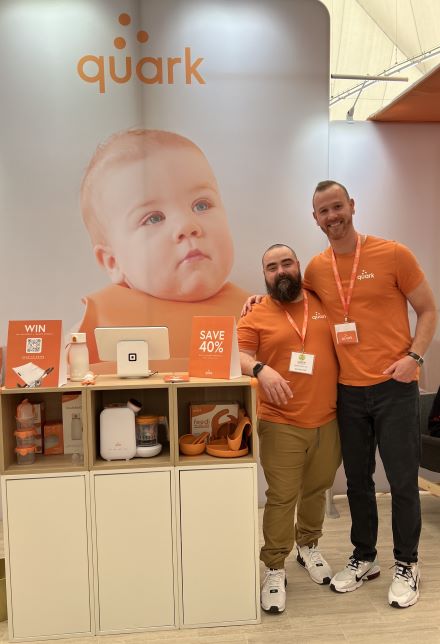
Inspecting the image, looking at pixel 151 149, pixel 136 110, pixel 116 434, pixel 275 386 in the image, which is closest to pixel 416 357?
pixel 275 386

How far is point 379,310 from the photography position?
241 cm

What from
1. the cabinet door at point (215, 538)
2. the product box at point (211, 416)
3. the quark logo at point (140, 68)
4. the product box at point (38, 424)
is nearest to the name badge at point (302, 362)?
the product box at point (211, 416)

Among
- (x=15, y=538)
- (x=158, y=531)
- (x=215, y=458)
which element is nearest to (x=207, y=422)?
(x=215, y=458)

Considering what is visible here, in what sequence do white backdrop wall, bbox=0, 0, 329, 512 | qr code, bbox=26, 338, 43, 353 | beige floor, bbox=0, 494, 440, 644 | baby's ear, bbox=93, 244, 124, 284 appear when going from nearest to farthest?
beige floor, bbox=0, 494, 440, 644 → qr code, bbox=26, 338, 43, 353 → white backdrop wall, bbox=0, 0, 329, 512 → baby's ear, bbox=93, 244, 124, 284

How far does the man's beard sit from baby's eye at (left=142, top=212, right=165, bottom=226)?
1.36 metres

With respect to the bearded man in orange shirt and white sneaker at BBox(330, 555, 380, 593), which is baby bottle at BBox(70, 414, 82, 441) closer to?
the bearded man in orange shirt

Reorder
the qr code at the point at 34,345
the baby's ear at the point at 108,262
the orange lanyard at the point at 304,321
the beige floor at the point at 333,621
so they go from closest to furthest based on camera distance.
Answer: the beige floor at the point at 333,621 < the qr code at the point at 34,345 < the orange lanyard at the point at 304,321 < the baby's ear at the point at 108,262

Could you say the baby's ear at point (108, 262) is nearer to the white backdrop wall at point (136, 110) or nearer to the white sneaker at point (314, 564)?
the white backdrop wall at point (136, 110)

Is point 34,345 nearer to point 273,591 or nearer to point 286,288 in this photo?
point 286,288

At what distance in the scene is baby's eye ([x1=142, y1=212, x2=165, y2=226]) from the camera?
3.54 metres

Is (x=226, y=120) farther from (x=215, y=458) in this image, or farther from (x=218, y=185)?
(x=215, y=458)

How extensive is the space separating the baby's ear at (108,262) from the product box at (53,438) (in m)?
1.36

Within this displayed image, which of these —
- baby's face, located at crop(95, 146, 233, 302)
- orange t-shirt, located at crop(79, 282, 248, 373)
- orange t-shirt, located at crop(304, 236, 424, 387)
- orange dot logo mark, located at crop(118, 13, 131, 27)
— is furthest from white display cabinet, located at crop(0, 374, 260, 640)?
orange dot logo mark, located at crop(118, 13, 131, 27)

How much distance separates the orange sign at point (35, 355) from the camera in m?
2.29
